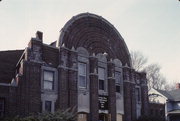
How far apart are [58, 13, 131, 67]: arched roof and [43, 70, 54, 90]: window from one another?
3.05 m

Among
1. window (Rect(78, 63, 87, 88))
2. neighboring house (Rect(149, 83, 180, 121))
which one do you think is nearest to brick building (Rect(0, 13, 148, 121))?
window (Rect(78, 63, 87, 88))

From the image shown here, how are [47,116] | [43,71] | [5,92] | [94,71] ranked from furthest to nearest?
[94,71]
[43,71]
[5,92]
[47,116]

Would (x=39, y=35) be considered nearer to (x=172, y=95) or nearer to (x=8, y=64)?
(x=8, y=64)

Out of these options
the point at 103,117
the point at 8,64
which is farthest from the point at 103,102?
the point at 8,64

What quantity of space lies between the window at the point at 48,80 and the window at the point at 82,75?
3.18 meters

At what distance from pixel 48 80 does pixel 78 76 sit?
3.47m

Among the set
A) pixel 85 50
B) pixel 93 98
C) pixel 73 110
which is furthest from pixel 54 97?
pixel 85 50

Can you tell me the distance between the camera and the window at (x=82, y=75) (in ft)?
85.5

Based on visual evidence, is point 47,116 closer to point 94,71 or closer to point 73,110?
point 73,110

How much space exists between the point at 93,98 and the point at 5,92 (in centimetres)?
894

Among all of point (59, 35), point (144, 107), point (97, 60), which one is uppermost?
point (59, 35)

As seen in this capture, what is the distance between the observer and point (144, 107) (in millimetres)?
32812

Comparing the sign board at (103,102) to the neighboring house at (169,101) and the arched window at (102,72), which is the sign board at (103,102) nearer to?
the arched window at (102,72)

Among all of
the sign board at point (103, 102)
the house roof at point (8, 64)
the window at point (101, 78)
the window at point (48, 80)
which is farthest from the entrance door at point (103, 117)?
the house roof at point (8, 64)
